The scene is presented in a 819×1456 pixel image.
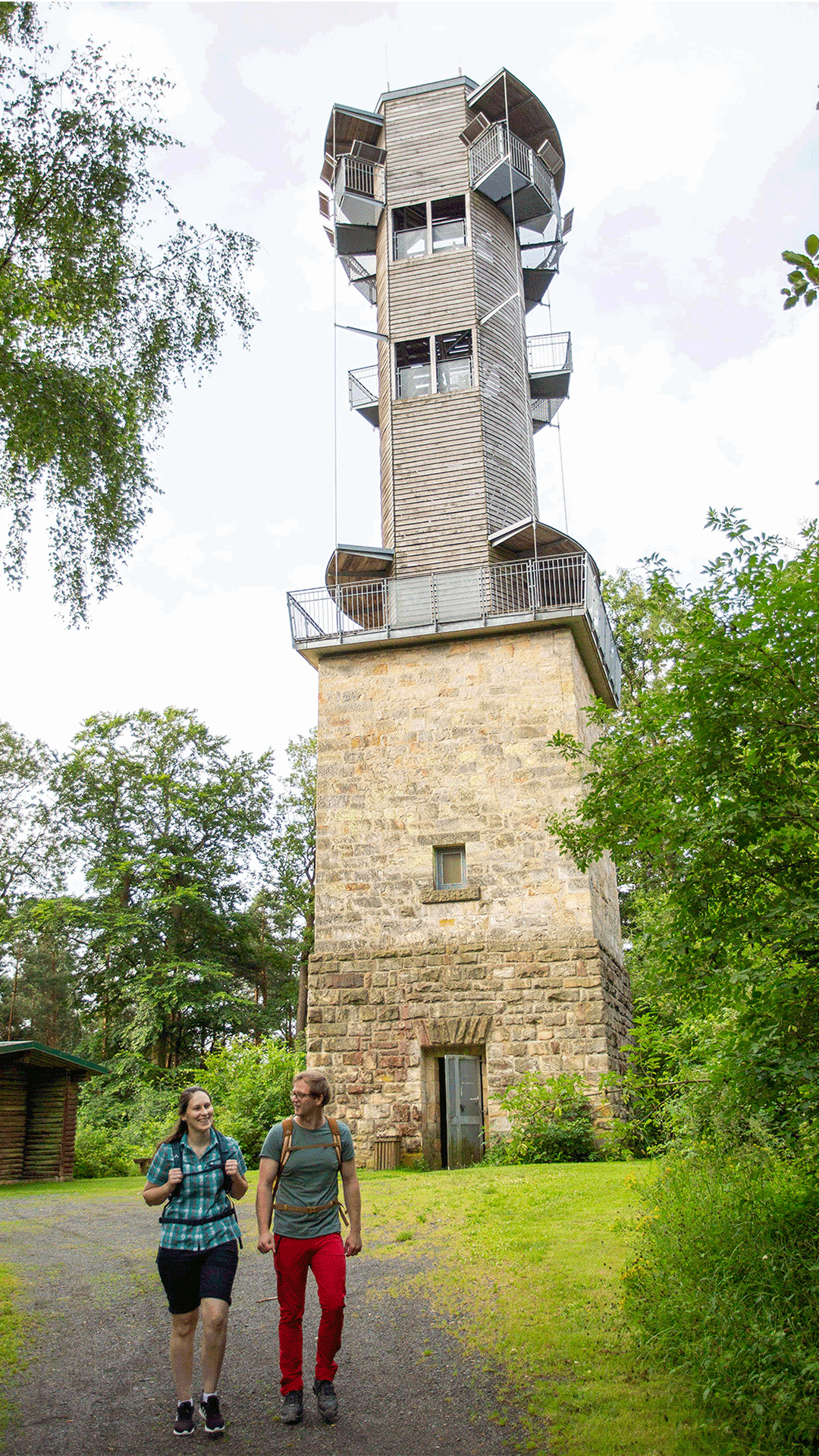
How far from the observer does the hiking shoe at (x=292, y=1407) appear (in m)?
4.25

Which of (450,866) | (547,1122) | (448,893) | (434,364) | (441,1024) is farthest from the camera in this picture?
(434,364)

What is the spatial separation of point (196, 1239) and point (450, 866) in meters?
10.2

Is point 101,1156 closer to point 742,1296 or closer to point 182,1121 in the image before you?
point 182,1121

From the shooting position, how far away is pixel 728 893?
4.71 m

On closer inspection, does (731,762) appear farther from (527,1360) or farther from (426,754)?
(426,754)

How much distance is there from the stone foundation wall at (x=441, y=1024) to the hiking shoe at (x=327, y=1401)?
8.90 metres

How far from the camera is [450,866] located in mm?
14430

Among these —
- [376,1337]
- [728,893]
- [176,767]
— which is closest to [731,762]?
[728,893]

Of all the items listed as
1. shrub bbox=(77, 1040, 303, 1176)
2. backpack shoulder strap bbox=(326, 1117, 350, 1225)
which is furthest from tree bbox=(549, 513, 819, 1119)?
shrub bbox=(77, 1040, 303, 1176)

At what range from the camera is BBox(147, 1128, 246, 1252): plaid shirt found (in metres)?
4.36

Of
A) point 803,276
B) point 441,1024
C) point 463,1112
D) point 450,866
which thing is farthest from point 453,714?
point 803,276

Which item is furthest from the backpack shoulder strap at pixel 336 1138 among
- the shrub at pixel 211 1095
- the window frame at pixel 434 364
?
the window frame at pixel 434 364

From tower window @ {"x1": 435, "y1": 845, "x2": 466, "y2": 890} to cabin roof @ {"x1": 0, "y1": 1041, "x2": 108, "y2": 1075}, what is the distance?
5.77 m

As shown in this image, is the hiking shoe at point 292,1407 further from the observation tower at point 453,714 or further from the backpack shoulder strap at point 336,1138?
the observation tower at point 453,714
